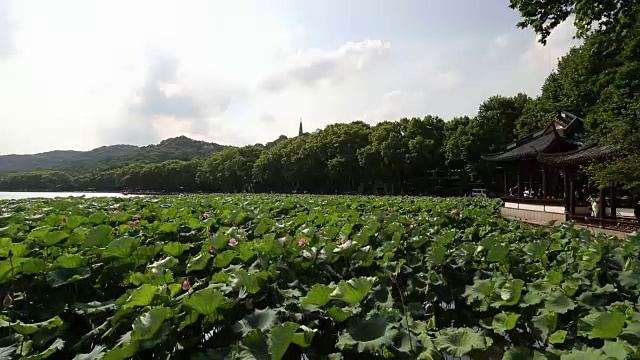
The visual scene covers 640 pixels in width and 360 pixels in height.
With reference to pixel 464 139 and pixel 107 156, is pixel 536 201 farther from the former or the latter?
pixel 107 156

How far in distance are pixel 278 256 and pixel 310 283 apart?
434 millimetres

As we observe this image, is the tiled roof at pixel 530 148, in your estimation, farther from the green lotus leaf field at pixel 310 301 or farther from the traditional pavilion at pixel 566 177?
the green lotus leaf field at pixel 310 301

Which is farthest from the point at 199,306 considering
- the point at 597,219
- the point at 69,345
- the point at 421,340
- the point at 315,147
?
the point at 315,147

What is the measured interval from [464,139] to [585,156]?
1057 inches

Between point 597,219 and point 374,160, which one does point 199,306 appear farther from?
point 374,160

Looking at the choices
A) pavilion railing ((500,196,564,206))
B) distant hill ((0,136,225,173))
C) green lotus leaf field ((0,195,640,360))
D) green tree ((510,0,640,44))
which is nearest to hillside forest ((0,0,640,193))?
green tree ((510,0,640,44))

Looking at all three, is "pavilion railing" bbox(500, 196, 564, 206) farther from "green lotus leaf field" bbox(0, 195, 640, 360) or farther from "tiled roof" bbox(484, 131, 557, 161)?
"green lotus leaf field" bbox(0, 195, 640, 360)

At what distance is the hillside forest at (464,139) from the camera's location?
36.6ft

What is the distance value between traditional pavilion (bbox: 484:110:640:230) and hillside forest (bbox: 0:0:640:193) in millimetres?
931

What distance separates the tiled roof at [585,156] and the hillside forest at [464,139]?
1.46 ft

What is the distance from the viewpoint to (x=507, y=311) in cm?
271

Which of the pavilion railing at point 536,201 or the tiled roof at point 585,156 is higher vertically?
the tiled roof at point 585,156

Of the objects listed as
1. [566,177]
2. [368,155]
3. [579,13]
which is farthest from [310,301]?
[368,155]

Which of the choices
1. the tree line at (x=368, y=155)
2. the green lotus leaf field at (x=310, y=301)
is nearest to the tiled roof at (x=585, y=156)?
the green lotus leaf field at (x=310, y=301)
